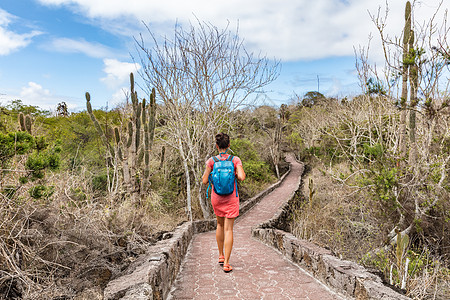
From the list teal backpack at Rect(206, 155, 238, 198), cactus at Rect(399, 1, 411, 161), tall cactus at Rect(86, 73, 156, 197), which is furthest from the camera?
tall cactus at Rect(86, 73, 156, 197)

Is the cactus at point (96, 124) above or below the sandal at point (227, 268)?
above

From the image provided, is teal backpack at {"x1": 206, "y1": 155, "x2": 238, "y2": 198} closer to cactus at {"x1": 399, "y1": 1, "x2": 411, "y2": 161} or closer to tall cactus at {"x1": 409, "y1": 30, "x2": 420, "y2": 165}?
tall cactus at {"x1": 409, "y1": 30, "x2": 420, "y2": 165}

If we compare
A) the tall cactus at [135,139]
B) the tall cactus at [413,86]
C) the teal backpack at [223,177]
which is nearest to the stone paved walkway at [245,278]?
the teal backpack at [223,177]

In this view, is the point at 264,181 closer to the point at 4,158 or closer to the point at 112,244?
the point at 112,244

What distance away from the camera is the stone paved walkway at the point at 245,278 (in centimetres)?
398

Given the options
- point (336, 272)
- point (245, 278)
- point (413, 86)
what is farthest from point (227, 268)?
point (413, 86)

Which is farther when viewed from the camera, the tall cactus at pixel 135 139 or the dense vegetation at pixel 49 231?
the tall cactus at pixel 135 139

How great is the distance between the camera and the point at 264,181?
2278 centimetres

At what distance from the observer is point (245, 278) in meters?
4.54

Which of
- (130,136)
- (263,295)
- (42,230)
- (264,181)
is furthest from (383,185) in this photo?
(264,181)

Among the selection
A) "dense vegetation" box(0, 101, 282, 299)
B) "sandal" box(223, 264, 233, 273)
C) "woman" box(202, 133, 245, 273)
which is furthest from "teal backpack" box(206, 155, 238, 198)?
"dense vegetation" box(0, 101, 282, 299)

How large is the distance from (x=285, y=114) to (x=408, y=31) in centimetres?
3954

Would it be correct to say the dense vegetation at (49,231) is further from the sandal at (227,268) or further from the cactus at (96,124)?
the cactus at (96,124)

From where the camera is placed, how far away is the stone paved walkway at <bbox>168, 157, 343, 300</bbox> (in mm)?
3980
